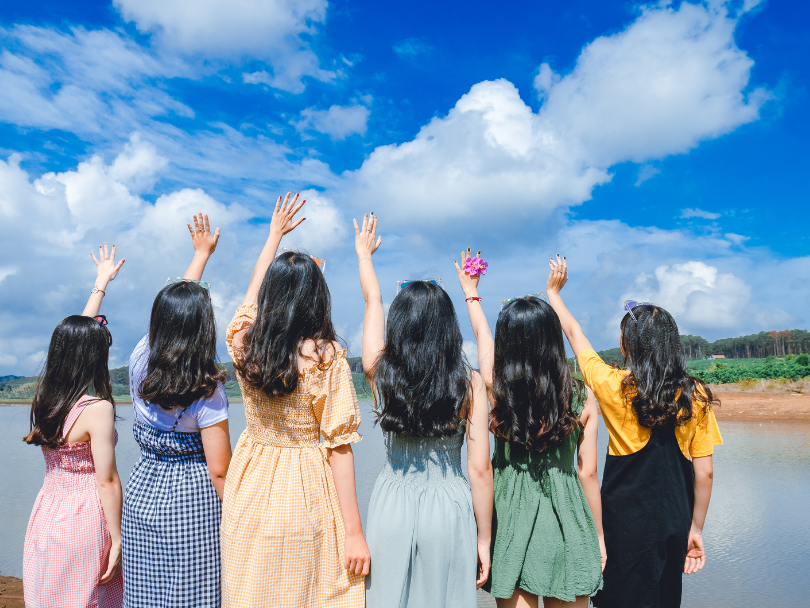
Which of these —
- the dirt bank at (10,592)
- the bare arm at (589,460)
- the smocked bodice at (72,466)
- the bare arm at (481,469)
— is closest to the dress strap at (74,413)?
the smocked bodice at (72,466)

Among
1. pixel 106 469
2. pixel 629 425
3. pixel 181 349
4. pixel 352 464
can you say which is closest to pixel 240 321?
pixel 181 349

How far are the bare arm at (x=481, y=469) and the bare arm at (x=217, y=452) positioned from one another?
3.42ft

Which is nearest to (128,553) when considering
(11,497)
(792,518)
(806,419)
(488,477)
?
(488,477)

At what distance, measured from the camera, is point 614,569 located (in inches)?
104

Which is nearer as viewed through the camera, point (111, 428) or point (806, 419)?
point (111, 428)

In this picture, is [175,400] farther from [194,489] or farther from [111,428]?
[111,428]

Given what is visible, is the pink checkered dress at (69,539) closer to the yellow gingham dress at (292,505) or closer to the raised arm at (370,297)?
the yellow gingham dress at (292,505)

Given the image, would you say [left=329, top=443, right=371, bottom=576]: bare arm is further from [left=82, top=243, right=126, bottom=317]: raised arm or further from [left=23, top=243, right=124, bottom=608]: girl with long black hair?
[left=82, top=243, right=126, bottom=317]: raised arm

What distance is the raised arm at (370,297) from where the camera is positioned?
2.39 meters

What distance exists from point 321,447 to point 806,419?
2309 cm

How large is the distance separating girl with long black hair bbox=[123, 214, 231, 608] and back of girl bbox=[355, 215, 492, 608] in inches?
27.5

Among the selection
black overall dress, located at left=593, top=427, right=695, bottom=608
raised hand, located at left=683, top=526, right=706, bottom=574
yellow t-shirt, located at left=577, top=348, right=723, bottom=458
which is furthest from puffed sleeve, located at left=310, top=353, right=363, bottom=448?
raised hand, located at left=683, top=526, right=706, bottom=574

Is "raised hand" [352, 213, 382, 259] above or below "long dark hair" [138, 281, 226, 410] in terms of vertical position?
above

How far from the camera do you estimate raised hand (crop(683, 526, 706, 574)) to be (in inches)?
108
